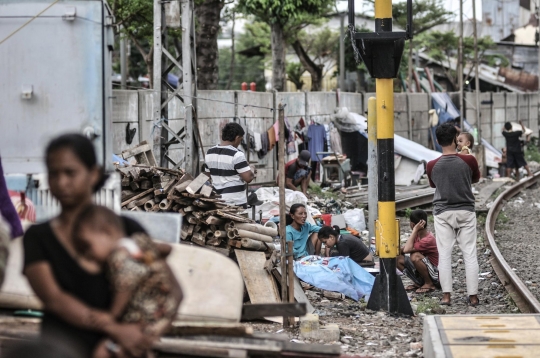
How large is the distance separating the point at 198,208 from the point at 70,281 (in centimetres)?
596

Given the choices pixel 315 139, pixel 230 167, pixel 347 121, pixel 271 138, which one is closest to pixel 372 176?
pixel 230 167

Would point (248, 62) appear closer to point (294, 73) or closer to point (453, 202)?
point (294, 73)

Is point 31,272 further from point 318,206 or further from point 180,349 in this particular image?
point 318,206

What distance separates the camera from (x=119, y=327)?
3.33 metres

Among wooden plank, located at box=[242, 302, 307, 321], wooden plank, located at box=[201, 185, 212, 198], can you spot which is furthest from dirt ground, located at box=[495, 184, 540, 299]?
wooden plank, located at box=[242, 302, 307, 321]

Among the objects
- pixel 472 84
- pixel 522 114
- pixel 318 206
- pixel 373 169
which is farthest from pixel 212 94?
pixel 472 84

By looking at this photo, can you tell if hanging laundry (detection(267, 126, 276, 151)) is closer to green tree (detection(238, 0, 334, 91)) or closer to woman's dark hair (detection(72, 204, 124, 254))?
green tree (detection(238, 0, 334, 91))

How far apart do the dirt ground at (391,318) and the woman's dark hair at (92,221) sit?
3.95 m

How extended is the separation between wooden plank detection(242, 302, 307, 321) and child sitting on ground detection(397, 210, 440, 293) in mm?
5615

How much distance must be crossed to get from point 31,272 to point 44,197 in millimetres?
2465

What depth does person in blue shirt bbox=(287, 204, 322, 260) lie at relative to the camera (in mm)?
10617

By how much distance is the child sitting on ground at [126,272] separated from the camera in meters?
3.34

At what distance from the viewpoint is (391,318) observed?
28.2 feet

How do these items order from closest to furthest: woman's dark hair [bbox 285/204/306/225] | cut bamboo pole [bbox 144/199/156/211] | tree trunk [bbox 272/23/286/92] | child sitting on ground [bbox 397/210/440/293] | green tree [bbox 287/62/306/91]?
cut bamboo pole [bbox 144/199/156/211] → child sitting on ground [bbox 397/210/440/293] → woman's dark hair [bbox 285/204/306/225] → tree trunk [bbox 272/23/286/92] → green tree [bbox 287/62/306/91]
